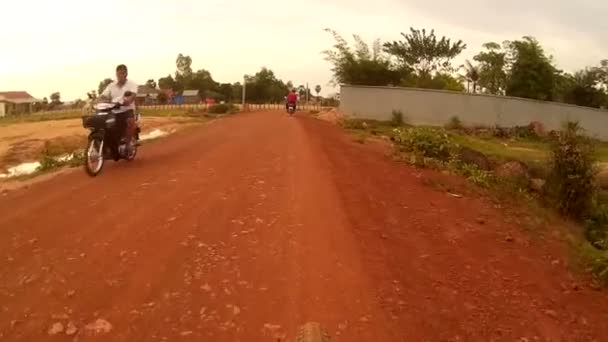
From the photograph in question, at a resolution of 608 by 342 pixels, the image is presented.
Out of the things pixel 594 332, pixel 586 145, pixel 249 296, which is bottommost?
pixel 594 332

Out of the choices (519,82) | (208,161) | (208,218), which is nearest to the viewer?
(208,218)

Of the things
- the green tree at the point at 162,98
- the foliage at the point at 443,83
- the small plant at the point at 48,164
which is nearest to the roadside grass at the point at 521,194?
the small plant at the point at 48,164

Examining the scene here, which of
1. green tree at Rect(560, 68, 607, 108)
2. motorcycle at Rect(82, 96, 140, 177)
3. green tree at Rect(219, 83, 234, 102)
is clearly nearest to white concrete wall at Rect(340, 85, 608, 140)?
green tree at Rect(560, 68, 607, 108)

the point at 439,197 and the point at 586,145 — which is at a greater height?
the point at 586,145

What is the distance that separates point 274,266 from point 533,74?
105 ft

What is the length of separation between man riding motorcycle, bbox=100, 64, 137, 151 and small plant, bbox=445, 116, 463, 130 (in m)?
19.5

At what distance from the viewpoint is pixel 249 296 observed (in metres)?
4.34

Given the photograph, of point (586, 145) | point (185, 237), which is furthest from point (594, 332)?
point (586, 145)

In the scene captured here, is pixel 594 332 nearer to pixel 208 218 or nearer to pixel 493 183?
pixel 208 218

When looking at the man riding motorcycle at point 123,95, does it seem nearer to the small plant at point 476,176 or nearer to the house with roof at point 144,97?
the house with roof at point 144,97

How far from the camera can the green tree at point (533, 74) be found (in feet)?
110

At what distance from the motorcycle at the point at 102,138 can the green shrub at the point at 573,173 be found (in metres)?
6.51

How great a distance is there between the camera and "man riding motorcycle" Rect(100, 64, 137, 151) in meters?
9.35

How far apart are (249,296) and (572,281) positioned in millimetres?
3143
